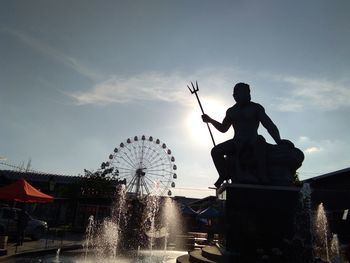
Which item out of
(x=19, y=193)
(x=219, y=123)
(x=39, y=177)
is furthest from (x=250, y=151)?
(x=39, y=177)

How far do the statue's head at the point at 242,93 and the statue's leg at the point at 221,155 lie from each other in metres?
1.17

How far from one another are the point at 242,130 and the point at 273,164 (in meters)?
1.15

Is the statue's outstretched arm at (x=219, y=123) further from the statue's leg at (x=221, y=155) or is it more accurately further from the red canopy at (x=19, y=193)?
the red canopy at (x=19, y=193)

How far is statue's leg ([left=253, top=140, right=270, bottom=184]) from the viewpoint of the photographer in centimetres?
804

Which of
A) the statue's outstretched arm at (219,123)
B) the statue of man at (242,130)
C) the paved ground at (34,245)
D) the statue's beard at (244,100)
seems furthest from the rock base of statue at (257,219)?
the paved ground at (34,245)

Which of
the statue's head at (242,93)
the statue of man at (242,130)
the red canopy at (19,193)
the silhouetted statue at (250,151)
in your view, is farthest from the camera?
the red canopy at (19,193)

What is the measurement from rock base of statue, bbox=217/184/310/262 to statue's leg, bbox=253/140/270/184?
0.25 meters

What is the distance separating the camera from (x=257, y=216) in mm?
7738

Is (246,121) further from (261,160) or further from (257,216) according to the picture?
(257,216)

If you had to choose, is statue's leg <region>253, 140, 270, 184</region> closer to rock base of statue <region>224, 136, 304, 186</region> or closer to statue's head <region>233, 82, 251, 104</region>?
rock base of statue <region>224, 136, 304, 186</region>

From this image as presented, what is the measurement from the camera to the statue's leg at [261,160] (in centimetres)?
804

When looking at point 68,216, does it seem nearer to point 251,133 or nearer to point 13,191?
point 13,191

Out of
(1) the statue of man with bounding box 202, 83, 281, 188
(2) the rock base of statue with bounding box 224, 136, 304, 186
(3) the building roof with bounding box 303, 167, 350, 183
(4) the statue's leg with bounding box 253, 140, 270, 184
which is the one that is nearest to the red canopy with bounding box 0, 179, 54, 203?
(1) the statue of man with bounding box 202, 83, 281, 188

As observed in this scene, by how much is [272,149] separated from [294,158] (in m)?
0.54
